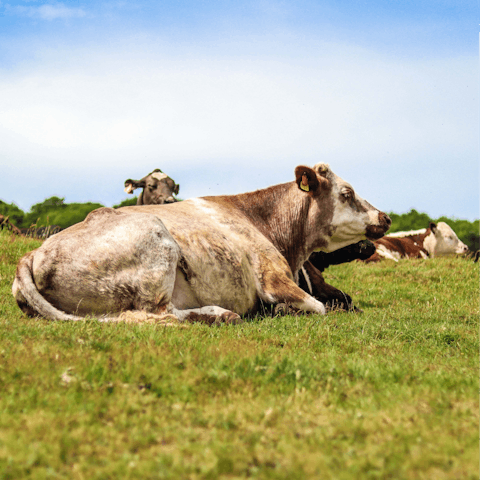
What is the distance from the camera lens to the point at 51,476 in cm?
265

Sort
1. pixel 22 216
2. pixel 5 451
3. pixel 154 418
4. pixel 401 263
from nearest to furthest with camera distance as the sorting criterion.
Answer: pixel 5 451
pixel 154 418
pixel 401 263
pixel 22 216

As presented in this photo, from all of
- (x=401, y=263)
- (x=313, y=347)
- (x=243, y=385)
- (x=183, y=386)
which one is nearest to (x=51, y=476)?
(x=183, y=386)

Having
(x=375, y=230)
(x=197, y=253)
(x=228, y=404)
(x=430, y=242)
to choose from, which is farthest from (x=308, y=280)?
(x=430, y=242)

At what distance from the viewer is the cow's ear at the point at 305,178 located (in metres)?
9.09

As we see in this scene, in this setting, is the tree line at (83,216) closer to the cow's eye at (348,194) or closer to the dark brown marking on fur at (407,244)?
the dark brown marking on fur at (407,244)

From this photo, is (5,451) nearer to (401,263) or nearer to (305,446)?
(305,446)

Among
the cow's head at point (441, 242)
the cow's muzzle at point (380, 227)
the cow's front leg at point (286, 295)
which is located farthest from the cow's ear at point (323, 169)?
the cow's head at point (441, 242)

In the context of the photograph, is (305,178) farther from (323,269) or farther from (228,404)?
(228,404)

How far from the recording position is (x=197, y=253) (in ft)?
22.8

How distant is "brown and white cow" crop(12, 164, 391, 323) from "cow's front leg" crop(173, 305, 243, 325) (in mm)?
13

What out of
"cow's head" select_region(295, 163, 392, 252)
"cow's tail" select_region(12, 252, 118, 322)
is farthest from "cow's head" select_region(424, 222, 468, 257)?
"cow's tail" select_region(12, 252, 118, 322)

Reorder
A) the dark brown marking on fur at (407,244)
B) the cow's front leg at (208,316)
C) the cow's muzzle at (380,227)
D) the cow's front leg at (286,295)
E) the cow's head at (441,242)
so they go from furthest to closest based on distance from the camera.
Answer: the cow's head at (441,242) < the dark brown marking on fur at (407,244) < the cow's muzzle at (380,227) < the cow's front leg at (286,295) < the cow's front leg at (208,316)

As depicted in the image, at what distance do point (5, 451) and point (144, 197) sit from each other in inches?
551

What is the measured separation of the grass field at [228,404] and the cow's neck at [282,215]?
3525 mm
